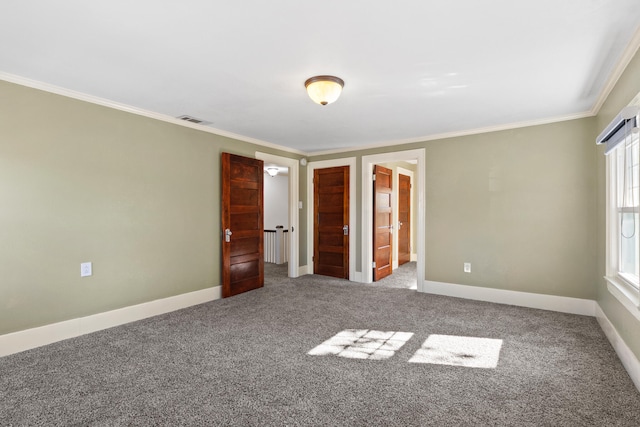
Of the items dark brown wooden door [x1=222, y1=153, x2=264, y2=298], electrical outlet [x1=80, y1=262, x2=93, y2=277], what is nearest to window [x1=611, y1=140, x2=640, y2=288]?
dark brown wooden door [x1=222, y1=153, x2=264, y2=298]

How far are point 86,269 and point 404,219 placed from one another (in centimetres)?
599

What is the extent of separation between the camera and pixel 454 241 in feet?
15.0

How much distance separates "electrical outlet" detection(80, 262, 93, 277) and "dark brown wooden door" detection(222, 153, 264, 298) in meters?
1.56

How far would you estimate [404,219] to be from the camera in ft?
24.3

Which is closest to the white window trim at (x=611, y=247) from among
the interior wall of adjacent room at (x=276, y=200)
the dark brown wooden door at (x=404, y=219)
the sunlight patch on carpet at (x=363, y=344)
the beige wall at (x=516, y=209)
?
the beige wall at (x=516, y=209)

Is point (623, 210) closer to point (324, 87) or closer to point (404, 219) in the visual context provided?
point (324, 87)

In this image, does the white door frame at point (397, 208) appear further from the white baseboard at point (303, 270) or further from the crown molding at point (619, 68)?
the crown molding at point (619, 68)

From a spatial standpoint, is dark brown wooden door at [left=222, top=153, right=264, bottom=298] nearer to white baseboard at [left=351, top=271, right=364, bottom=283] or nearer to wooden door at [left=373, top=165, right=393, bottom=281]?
white baseboard at [left=351, top=271, right=364, bottom=283]

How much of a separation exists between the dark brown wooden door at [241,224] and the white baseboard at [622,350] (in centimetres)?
411

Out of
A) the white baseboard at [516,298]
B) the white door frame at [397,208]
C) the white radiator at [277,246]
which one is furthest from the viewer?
the white radiator at [277,246]

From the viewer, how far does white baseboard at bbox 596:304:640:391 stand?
222cm

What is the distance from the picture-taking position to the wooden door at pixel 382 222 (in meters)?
5.55

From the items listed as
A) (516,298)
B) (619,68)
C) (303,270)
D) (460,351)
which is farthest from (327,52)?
(303,270)

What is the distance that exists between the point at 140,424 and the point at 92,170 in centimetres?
250
